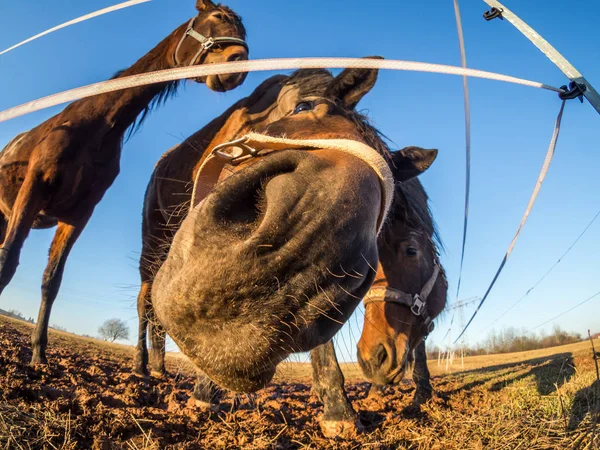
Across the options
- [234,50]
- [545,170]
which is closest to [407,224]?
[545,170]

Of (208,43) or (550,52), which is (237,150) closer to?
(550,52)

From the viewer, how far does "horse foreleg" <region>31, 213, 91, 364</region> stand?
4641mm

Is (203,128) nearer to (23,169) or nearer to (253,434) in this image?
(23,169)

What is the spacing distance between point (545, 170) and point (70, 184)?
188 inches

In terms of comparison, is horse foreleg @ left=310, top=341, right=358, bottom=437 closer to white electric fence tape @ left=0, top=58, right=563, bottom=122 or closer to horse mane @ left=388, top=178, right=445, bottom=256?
horse mane @ left=388, top=178, right=445, bottom=256

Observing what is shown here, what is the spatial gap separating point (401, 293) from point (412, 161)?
48.3 inches

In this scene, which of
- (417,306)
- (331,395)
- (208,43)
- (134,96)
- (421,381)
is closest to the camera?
(331,395)

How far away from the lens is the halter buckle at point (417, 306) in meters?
3.57

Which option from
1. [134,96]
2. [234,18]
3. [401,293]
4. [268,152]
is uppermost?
[234,18]

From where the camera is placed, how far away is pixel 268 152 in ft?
5.52

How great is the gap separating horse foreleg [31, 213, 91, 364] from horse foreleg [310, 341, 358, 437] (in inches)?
128

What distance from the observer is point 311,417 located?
3.40 metres

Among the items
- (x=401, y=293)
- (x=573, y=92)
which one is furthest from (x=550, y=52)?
(x=401, y=293)

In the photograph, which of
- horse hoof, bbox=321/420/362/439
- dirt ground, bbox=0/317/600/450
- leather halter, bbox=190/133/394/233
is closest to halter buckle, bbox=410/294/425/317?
dirt ground, bbox=0/317/600/450
